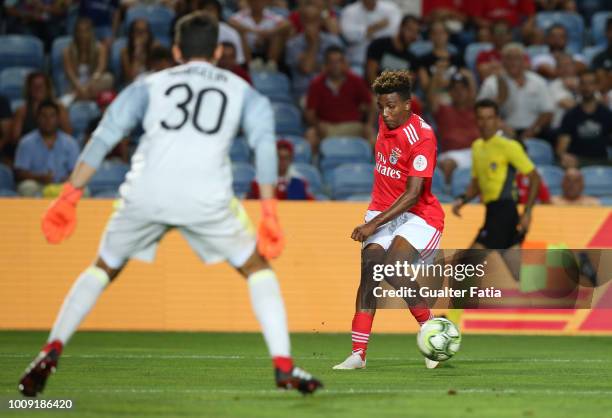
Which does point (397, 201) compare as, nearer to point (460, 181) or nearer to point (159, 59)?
point (460, 181)

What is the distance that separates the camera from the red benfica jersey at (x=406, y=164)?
989 centimetres

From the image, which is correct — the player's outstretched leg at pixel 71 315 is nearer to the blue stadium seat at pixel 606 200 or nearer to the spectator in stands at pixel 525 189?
the spectator in stands at pixel 525 189

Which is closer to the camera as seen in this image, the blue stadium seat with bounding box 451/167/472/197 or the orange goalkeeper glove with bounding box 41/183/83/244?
the orange goalkeeper glove with bounding box 41/183/83/244

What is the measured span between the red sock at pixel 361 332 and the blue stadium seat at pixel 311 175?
6238 mm

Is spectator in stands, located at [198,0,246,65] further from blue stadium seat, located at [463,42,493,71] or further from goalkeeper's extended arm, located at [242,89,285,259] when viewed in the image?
goalkeeper's extended arm, located at [242,89,285,259]

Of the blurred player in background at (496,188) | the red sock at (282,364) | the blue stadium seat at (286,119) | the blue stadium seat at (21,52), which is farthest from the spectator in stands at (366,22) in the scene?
the red sock at (282,364)

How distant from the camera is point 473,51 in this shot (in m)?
19.3

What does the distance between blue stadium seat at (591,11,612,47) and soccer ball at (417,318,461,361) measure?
444 inches

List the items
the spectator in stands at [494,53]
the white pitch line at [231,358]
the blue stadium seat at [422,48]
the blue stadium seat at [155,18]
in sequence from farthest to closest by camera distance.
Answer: the blue stadium seat at [422,48] → the blue stadium seat at [155,18] → the spectator in stands at [494,53] → the white pitch line at [231,358]

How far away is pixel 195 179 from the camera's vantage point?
726 cm

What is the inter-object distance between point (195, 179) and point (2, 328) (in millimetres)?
7840

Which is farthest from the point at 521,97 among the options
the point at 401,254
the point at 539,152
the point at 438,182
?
the point at 401,254

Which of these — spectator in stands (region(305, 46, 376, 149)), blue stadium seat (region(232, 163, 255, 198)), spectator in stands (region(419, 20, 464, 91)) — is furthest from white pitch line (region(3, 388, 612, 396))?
spectator in stands (region(419, 20, 464, 91))

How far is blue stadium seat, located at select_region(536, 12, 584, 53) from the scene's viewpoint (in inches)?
797
